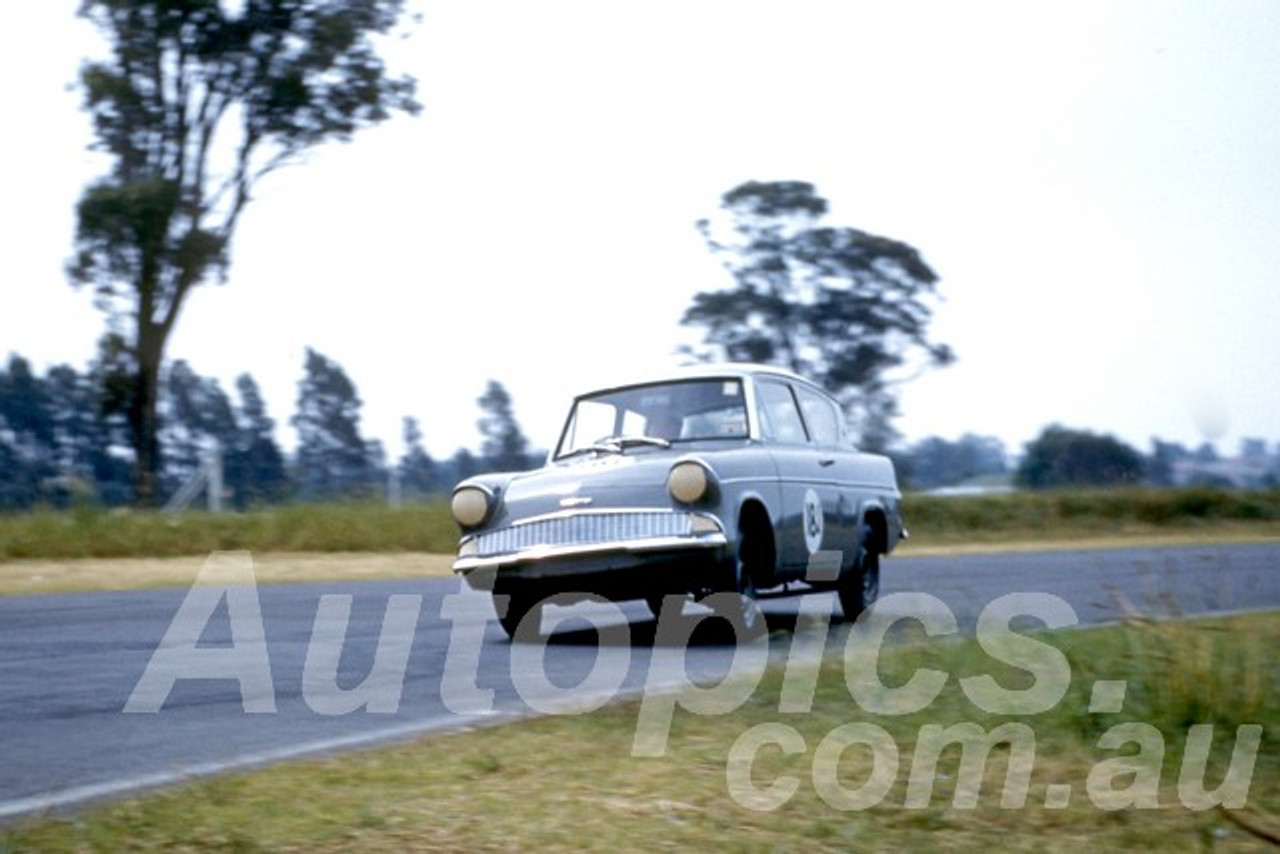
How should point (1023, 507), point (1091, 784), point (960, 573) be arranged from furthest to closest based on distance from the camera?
point (1023, 507) < point (960, 573) < point (1091, 784)

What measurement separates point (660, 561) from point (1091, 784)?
4.15 metres

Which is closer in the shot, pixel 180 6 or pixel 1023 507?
pixel 180 6

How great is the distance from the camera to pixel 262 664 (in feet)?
28.4

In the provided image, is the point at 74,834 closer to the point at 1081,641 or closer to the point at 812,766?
the point at 812,766

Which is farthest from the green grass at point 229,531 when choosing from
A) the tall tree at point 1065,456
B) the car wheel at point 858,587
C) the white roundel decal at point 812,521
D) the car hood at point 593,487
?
the white roundel decal at point 812,521

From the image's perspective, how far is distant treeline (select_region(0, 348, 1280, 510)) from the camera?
22.5m

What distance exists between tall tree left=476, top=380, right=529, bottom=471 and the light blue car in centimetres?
1026

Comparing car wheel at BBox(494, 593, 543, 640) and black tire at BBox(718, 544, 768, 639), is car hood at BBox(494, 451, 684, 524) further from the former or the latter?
black tire at BBox(718, 544, 768, 639)

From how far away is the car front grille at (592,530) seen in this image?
967 cm

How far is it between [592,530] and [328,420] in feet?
61.8

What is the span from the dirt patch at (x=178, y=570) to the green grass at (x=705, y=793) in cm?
882

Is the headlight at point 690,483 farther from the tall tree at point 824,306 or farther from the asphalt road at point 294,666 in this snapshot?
the tall tree at point 824,306

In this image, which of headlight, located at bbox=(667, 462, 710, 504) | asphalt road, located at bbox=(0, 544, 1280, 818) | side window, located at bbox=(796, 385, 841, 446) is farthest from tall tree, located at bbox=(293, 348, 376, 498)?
headlight, located at bbox=(667, 462, 710, 504)

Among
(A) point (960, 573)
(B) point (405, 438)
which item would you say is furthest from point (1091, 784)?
(B) point (405, 438)
